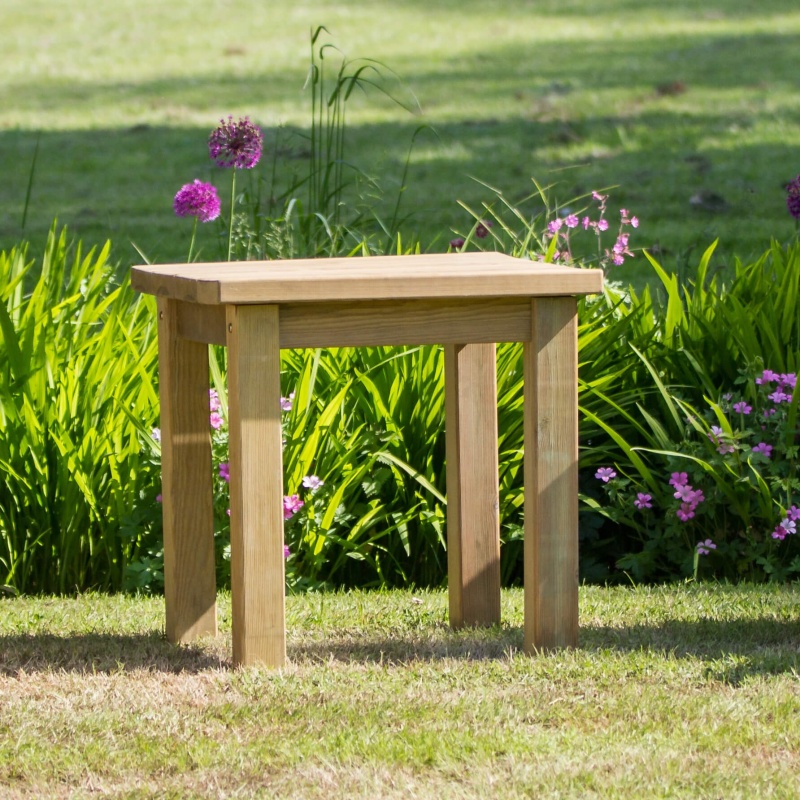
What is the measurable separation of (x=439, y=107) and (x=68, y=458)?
8.81 metres

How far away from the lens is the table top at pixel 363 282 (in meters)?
2.72

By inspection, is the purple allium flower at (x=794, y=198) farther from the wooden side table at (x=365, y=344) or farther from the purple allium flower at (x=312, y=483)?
the purple allium flower at (x=312, y=483)

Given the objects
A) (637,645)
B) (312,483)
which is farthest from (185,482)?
(637,645)

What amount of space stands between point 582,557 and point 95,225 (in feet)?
17.0

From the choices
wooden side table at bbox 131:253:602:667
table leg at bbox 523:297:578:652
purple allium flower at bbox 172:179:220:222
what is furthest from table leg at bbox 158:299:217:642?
purple allium flower at bbox 172:179:220:222

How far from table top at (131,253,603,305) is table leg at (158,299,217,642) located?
0.18 metres

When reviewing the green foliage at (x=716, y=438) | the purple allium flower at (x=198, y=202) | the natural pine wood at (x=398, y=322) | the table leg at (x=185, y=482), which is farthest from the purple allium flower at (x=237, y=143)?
the natural pine wood at (x=398, y=322)

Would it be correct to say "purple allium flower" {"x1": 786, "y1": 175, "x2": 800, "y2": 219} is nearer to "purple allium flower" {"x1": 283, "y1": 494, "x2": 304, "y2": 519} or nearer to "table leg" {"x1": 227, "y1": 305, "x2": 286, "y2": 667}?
"purple allium flower" {"x1": 283, "y1": 494, "x2": 304, "y2": 519}

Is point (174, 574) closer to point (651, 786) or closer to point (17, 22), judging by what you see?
point (651, 786)

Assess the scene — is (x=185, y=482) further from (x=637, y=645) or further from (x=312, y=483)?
(x=637, y=645)

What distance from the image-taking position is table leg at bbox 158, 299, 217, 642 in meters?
3.17

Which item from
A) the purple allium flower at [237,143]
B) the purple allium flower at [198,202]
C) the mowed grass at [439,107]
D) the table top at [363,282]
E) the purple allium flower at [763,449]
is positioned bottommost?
the purple allium flower at [763,449]

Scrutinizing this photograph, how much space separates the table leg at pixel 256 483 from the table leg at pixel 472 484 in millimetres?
547

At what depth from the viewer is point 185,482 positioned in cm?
321
